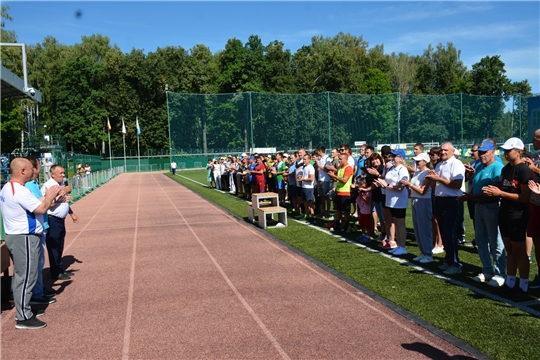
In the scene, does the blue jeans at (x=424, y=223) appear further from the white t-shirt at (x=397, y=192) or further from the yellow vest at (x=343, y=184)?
the yellow vest at (x=343, y=184)

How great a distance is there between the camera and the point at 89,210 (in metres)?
20.2

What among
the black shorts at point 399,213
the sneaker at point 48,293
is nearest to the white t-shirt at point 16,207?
the sneaker at point 48,293

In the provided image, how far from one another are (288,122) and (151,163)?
26.4m

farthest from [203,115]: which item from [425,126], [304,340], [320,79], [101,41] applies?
[304,340]

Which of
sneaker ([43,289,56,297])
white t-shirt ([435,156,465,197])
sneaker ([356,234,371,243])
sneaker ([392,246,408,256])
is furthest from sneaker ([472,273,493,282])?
sneaker ([43,289,56,297])

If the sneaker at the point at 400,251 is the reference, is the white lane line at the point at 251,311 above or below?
below

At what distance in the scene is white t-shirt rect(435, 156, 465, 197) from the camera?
760 cm

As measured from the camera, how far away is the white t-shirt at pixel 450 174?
760 centimetres

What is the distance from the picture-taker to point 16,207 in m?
5.94

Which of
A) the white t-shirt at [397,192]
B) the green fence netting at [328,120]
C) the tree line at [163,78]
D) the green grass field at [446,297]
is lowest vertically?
the green grass field at [446,297]

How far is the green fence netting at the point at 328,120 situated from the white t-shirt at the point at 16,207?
155 ft

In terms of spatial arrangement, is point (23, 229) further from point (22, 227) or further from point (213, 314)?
point (213, 314)

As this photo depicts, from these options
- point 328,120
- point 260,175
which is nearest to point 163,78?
point 328,120

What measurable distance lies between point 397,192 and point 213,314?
14.5ft
